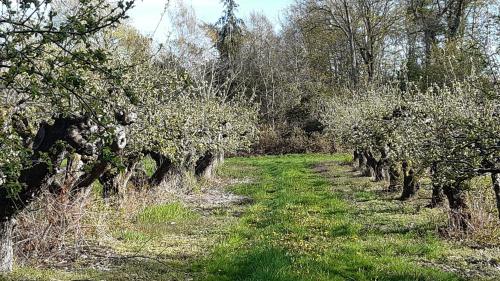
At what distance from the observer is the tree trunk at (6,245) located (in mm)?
7441

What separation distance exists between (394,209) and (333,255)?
5923 mm

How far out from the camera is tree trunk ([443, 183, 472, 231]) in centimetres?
1088

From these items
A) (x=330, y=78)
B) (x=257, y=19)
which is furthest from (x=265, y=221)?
(x=257, y=19)

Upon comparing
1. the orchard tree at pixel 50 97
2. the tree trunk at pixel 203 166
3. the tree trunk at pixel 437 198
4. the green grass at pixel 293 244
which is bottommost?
the green grass at pixel 293 244

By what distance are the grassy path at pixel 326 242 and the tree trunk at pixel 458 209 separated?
0.56 meters

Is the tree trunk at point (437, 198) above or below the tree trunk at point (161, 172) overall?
below

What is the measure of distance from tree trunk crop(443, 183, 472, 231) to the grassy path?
1.84 feet

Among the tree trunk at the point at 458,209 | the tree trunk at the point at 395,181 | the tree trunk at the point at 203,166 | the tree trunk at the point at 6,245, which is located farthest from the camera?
the tree trunk at the point at 203,166

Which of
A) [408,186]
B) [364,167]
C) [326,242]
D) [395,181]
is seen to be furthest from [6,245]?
[364,167]

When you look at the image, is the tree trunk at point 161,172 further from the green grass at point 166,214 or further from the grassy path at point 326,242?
the grassy path at point 326,242

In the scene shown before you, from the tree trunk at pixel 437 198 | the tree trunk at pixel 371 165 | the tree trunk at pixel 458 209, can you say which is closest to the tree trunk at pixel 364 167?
the tree trunk at pixel 371 165

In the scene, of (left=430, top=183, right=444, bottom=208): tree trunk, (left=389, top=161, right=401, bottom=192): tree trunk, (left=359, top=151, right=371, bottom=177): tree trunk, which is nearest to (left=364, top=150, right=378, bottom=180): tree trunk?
(left=359, top=151, right=371, bottom=177): tree trunk

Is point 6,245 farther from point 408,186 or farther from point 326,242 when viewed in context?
point 408,186

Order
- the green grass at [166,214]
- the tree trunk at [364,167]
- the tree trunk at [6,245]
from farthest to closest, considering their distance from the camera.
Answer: the tree trunk at [364,167]
the green grass at [166,214]
the tree trunk at [6,245]
